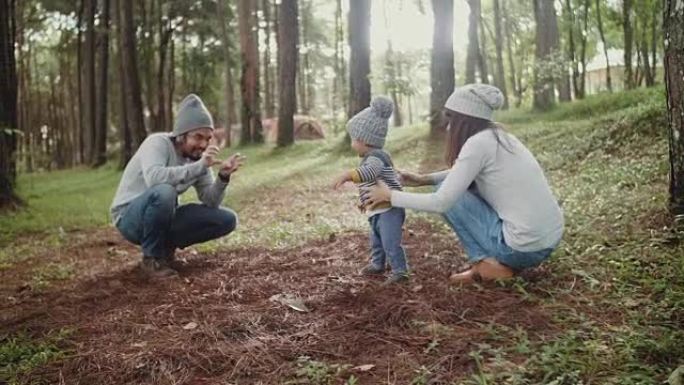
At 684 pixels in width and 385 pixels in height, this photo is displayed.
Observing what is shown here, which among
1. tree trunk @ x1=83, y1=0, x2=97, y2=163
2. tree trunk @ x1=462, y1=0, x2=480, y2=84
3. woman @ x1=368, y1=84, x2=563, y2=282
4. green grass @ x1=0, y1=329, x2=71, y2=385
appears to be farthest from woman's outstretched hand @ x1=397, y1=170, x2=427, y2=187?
tree trunk @ x1=83, y1=0, x2=97, y2=163

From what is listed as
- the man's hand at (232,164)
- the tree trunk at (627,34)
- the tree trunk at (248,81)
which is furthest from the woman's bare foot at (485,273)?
the tree trunk at (248,81)

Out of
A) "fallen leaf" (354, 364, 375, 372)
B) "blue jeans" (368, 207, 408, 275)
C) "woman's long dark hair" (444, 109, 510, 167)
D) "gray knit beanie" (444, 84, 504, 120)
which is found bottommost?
"fallen leaf" (354, 364, 375, 372)

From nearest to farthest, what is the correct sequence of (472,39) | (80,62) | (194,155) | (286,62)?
1. (194,155)
2. (286,62)
3. (472,39)
4. (80,62)

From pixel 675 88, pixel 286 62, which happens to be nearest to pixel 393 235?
pixel 675 88

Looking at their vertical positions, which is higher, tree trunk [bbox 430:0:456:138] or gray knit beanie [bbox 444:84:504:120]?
tree trunk [bbox 430:0:456:138]

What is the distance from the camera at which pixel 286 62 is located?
16.3m

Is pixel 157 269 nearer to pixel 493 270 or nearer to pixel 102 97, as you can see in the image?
pixel 493 270

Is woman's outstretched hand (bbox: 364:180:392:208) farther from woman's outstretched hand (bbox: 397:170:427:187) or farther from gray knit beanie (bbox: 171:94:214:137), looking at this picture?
gray knit beanie (bbox: 171:94:214:137)

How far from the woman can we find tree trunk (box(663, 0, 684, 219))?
46.6 inches

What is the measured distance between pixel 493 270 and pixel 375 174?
0.90 meters

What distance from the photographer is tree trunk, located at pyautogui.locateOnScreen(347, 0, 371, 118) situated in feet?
45.3

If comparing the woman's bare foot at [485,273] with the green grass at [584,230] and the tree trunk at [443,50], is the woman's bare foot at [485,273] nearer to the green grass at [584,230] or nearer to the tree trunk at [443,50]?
the green grass at [584,230]

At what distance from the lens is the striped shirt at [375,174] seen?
372 cm

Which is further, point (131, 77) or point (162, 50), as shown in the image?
point (162, 50)
